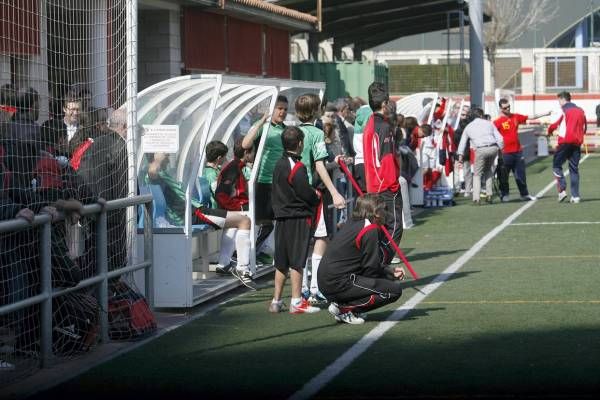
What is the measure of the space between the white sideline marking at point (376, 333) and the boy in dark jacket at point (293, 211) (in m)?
0.96

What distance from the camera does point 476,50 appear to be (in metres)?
32.6

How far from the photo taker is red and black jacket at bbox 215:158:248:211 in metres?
13.9

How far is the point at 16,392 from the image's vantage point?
337 inches

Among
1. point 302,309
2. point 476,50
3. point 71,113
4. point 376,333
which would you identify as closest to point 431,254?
point 302,309

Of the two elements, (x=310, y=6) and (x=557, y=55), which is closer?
(x=310, y=6)

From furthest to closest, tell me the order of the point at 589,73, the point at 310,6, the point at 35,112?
the point at 589,73 < the point at 310,6 < the point at 35,112

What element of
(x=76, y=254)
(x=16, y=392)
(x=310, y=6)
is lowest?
(x=16, y=392)

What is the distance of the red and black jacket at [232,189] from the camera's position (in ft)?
45.7

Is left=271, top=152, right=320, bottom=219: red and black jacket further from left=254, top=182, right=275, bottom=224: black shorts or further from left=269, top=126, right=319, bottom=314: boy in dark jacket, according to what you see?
left=254, top=182, right=275, bottom=224: black shorts

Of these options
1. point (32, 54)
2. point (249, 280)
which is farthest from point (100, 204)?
point (249, 280)

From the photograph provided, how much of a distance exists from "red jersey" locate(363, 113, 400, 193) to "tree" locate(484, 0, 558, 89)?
54.4m

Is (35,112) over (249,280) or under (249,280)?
over

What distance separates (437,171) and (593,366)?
1522 centimetres

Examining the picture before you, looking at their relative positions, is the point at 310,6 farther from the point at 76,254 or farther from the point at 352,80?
the point at 76,254
